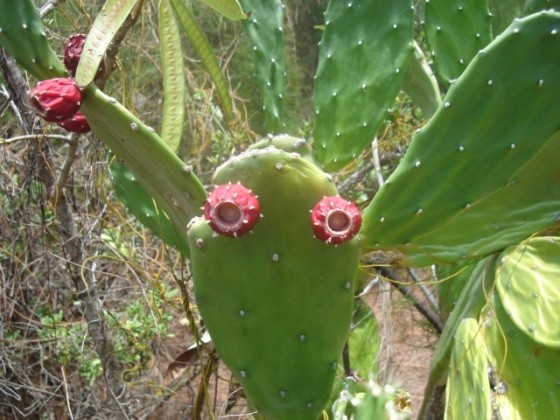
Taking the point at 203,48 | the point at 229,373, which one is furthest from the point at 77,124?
the point at 229,373

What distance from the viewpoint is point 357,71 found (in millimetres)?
1264

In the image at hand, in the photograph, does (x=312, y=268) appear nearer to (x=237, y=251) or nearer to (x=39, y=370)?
(x=237, y=251)

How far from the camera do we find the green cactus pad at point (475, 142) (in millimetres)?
1015

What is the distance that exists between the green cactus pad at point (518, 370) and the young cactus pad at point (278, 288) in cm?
33

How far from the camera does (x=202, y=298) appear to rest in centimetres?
104

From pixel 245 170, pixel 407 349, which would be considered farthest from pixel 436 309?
pixel 407 349

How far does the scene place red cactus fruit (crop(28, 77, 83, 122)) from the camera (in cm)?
93

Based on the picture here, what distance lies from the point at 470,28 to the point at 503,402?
68 cm

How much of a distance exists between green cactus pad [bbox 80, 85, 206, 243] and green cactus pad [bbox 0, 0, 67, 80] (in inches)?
4.6

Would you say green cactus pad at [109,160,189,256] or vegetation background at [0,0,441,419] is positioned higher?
green cactus pad at [109,160,189,256]

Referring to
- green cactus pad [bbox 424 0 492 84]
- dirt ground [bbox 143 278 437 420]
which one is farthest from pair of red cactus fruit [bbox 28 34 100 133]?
dirt ground [bbox 143 278 437 420]

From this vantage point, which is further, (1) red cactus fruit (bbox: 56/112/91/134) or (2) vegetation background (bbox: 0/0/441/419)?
(2) vegetation background (bbox: 0/0/441/419)

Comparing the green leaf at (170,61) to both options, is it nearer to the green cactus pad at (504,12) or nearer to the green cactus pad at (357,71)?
the green cactus pad at (357,71)

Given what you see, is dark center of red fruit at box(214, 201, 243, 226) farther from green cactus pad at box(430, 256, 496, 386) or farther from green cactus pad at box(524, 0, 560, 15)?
green cactus pad at box(524, 0, 560, 15)
